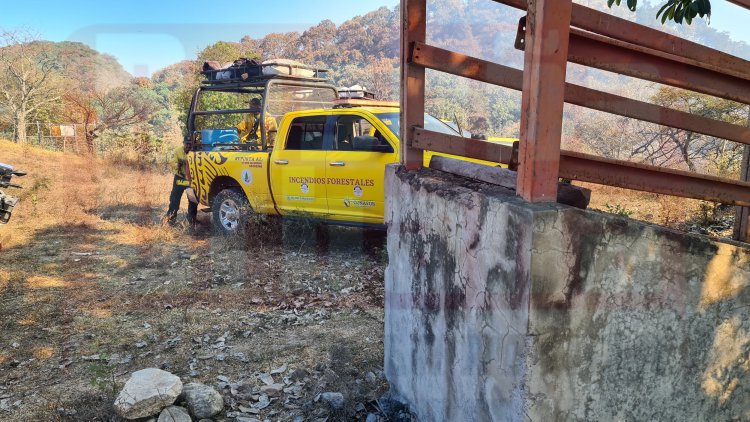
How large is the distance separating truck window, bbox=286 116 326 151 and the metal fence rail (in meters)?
4.18

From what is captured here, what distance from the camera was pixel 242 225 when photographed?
7336mm

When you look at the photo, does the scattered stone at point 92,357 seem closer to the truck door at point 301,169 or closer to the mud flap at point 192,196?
the truck door at point 301,169

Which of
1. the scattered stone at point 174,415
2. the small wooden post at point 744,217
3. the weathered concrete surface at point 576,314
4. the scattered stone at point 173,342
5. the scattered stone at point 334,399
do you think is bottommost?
the scattered stone at point 173,342

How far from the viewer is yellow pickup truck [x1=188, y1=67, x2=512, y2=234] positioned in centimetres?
606

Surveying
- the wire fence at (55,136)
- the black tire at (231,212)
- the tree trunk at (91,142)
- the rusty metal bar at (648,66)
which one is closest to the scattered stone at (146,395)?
the rusty metal bar at (648,66)

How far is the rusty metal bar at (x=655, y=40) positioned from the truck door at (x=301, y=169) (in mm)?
4720

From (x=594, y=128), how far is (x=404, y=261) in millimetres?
17917

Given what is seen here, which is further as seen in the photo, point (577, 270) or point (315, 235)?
point (315, 235)

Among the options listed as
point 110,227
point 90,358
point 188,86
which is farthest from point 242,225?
point 188,86

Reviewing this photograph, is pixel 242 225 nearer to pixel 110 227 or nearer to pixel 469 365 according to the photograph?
pixel 110 227

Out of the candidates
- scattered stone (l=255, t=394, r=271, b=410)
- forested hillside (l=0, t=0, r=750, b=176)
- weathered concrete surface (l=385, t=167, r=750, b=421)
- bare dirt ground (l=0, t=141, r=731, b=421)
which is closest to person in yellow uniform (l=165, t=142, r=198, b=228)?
bare dirt ground (l=0, t=141, r=731, b=421)

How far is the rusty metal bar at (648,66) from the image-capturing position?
6.21 ft

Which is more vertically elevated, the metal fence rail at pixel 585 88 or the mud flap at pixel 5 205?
the metal fence rail at pixel 585 88

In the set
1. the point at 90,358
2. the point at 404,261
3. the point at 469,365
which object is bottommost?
the point at 90,358
